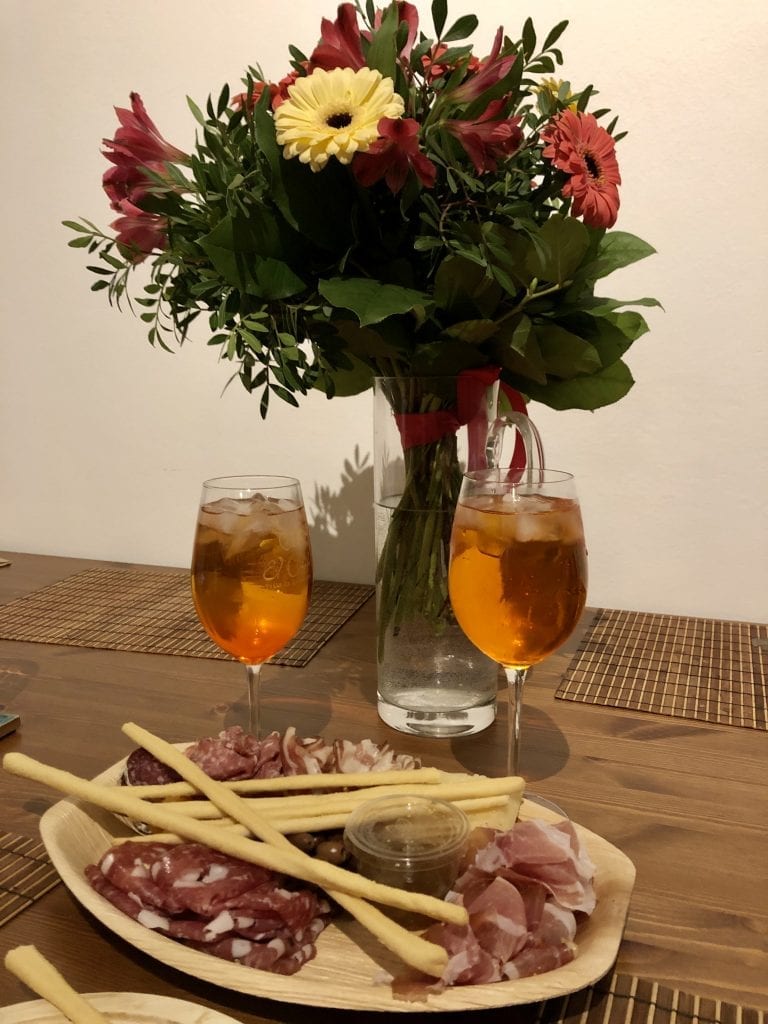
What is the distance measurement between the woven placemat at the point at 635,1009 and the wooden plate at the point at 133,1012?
0.18 metres

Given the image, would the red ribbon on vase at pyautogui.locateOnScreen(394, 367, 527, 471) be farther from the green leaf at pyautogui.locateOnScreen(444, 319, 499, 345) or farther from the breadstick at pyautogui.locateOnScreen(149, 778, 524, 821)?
the breadstick at pyautogui.locateOnScreen(149, 778, 524, 821)

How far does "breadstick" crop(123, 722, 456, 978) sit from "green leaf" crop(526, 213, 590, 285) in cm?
47

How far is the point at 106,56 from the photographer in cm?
154

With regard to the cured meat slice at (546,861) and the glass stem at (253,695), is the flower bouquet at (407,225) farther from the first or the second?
the cured meat slice at (546,861)

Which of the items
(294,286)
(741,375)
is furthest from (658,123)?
(294,286)

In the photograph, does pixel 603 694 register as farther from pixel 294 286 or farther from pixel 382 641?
pixel 294 286

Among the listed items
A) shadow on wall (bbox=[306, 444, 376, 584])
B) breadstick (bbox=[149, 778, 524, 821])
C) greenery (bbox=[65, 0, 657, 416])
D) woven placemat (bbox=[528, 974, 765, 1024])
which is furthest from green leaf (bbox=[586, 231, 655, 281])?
shadow on wall (bbox=[306, 444, 376, 584])

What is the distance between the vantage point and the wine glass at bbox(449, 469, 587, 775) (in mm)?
671

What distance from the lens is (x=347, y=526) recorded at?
1.51 meters

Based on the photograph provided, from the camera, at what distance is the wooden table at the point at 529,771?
1.76 ft

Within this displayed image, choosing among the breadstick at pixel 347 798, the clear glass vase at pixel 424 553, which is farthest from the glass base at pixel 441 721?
the breadstick at pixel 347 798

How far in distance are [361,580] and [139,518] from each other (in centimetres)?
47

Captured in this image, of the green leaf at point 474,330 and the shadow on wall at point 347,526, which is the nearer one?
the green leaf at point 474,330

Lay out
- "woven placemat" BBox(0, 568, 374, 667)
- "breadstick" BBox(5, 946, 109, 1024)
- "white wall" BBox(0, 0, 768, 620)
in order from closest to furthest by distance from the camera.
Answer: "breadstick" BBox(5, 946, 109, 1024) → "woven placemat" BBox(0, 568, 374, 667) → "white wall" BBox(0, 0, 768, 620)
